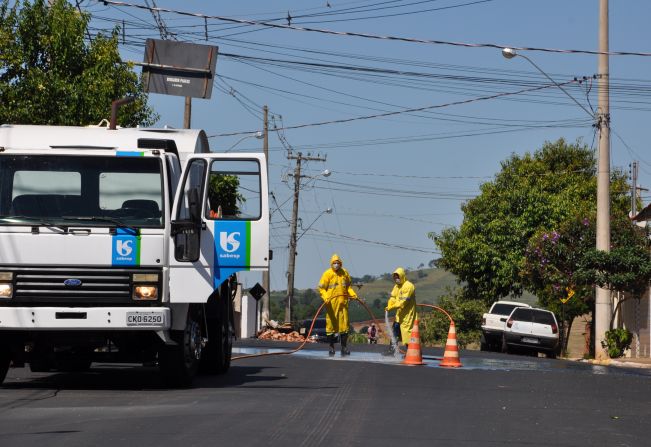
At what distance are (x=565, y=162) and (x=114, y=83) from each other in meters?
39.2

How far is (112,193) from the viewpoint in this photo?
14.2 m

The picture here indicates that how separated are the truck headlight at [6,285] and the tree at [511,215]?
41.1 metres

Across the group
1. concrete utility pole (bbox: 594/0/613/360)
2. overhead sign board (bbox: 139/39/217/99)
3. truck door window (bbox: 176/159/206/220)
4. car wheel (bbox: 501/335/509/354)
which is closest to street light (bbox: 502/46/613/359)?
concrete utility pole (bbox: 594/0/613/360)

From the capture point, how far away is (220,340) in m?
16.9

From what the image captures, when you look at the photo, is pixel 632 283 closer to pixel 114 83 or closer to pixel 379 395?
pixel 114 83

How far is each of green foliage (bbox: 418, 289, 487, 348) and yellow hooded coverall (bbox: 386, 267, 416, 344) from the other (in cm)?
3282

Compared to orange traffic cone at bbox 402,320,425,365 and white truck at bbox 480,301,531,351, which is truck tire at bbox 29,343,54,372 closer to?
orange traffic cone at bbox 402,320,425,365

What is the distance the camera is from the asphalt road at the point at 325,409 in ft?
33.0

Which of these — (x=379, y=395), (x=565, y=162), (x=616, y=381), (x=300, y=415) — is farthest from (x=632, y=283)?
(x=565, y=162)

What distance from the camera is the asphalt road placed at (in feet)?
33.0

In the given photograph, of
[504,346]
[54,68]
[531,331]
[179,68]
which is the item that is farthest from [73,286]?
[504,346]

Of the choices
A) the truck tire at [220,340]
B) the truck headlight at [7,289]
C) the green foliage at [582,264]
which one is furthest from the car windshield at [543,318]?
the truck headlight at [7,289]

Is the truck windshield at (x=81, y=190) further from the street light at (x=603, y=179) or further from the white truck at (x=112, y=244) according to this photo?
the street light at (x=603, y=179)

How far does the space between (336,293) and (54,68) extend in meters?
8.57
